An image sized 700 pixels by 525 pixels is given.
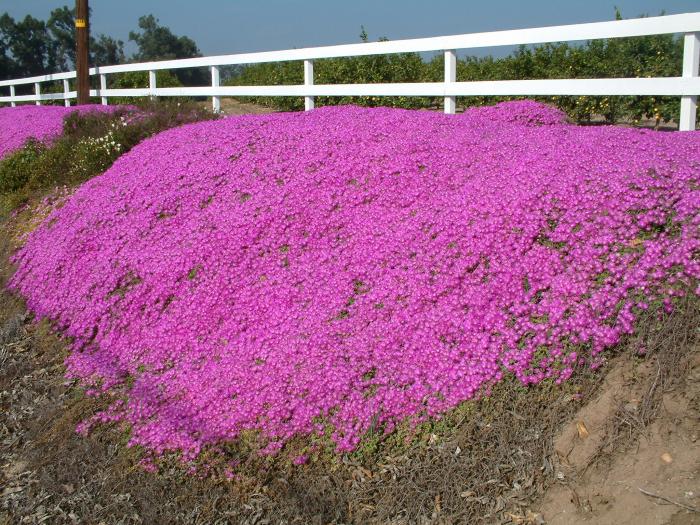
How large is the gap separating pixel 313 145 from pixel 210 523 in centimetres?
369

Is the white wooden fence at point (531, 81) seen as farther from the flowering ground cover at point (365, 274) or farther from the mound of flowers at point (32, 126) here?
the mound of flowers at point (32, 126)

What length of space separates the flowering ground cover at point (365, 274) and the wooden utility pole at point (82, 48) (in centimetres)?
1284

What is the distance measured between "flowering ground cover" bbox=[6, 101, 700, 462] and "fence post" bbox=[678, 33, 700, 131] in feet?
4.07

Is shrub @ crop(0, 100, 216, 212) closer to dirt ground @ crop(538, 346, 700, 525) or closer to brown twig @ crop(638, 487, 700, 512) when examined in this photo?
dirt ground @ crop(538, 346, 700, 525)

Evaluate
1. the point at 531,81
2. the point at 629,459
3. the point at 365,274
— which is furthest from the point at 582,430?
the point at 531,81

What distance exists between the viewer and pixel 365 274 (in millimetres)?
4590

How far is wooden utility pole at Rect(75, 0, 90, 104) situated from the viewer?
17.2 metres

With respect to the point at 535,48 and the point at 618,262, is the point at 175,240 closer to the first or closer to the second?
the point at 618,262

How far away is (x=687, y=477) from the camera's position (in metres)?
3.05

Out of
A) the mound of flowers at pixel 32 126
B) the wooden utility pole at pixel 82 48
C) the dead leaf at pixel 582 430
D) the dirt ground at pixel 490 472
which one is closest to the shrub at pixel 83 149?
the mound of flowers at pixel 32 126

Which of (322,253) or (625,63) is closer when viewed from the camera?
(322,253)

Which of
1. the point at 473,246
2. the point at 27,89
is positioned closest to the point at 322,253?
the point at 473,246

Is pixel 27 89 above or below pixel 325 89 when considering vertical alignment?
above

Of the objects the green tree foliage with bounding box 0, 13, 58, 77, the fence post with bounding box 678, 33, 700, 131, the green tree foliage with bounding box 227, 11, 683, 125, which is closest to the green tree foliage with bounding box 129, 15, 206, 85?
the green tree foliage with bounding box 0, 13, 58, 77
